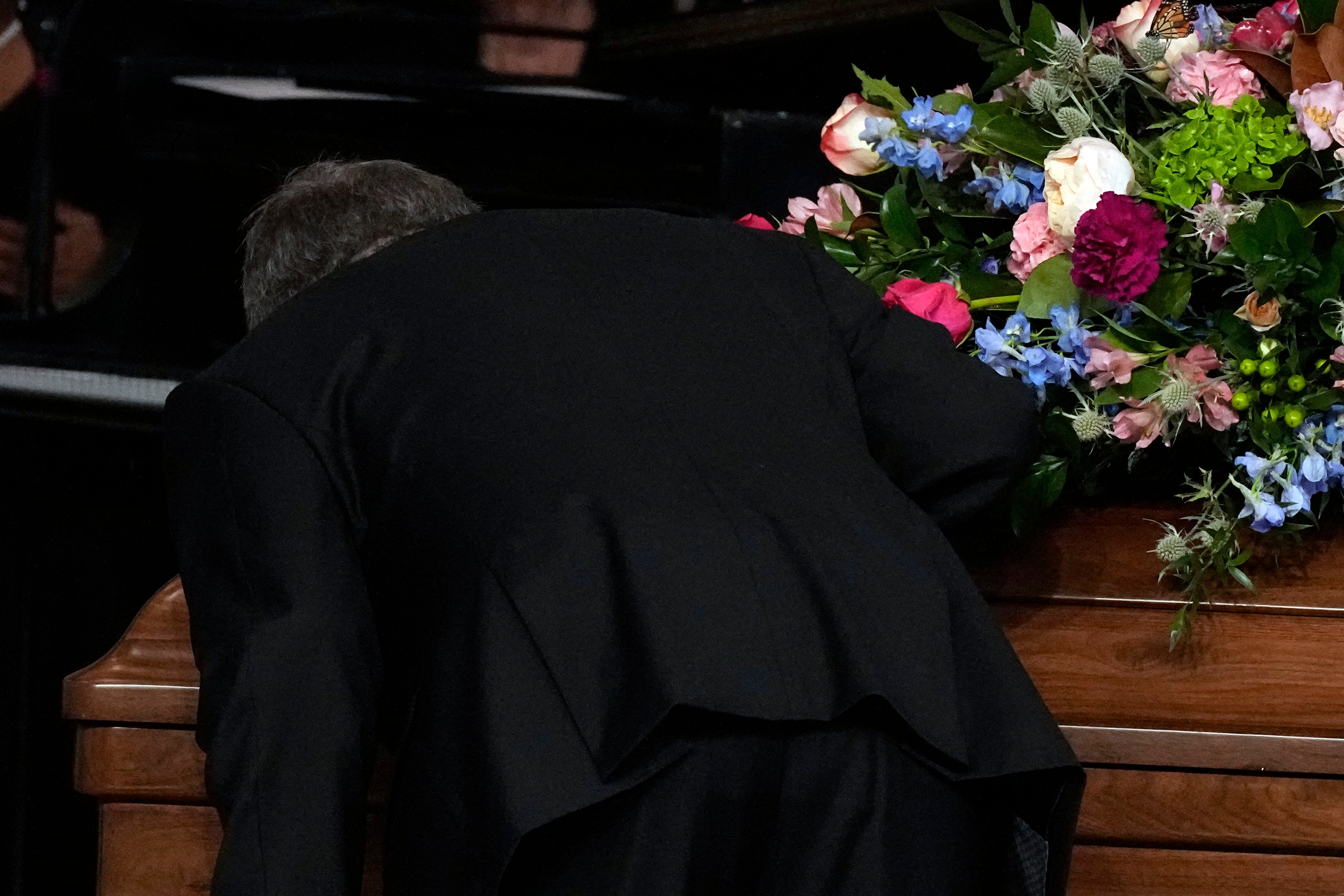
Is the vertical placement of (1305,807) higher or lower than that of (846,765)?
lower

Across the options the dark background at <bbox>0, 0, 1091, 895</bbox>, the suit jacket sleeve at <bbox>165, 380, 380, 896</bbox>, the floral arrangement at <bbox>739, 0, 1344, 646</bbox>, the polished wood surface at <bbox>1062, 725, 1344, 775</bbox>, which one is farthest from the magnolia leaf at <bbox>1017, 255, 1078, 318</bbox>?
the dark background at <bbox>0, 0, 1091, 895</bbox>

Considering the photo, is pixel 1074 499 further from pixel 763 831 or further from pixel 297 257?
pixel 297 257

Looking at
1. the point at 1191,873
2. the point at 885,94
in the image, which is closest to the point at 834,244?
the point at 885,94

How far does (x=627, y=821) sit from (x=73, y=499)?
129 centimetres

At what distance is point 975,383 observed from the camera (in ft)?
4.43

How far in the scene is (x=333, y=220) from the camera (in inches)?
56.1

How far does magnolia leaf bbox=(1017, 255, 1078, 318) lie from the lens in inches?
58.1

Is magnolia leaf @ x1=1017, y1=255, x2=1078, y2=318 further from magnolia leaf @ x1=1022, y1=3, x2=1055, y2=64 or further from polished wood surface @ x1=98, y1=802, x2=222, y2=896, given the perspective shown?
polished wood surface @ x1=98, y1=802, x2=222, y2=896

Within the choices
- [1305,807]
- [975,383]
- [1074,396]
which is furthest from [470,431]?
[1305,807]

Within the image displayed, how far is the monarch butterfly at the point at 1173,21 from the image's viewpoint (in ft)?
4.98

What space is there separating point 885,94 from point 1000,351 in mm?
360

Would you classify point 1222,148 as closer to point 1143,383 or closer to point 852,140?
point 1143,383

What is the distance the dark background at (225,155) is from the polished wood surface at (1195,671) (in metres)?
0.93

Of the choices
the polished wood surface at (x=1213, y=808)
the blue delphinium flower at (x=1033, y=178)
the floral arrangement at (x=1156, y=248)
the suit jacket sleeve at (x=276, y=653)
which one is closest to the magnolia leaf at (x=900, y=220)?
the floral arrangement at (x=1156, y=248)
